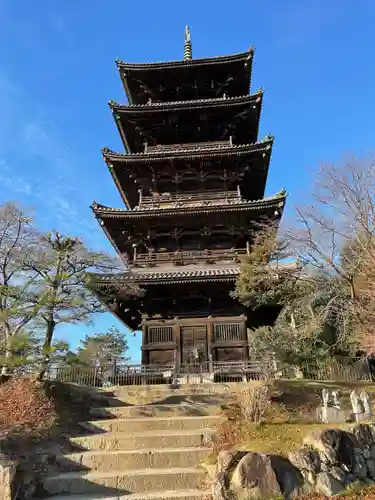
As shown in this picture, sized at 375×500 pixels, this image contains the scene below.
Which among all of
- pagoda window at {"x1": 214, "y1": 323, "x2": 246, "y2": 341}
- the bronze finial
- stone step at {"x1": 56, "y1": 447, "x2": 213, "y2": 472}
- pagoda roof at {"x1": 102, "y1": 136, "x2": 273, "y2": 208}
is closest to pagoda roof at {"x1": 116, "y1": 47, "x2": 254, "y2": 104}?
pagoda roof at {"x1": 102, "y1": 136, "x2": 273, "y2": 208}

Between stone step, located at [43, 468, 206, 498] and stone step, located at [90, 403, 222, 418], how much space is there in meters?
3.67

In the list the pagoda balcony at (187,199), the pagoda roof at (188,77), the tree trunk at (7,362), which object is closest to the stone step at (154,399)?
the tree trunk at (7,362)

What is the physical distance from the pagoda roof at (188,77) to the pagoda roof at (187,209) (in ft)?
33.8

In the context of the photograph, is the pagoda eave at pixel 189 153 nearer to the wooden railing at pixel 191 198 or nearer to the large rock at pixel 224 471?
the wooden railing at pixel 191 198

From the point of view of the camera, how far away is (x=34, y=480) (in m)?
8.56

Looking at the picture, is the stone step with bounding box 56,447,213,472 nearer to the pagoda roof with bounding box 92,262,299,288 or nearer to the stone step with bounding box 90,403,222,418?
the stone step with bounding box 90,403,222,418

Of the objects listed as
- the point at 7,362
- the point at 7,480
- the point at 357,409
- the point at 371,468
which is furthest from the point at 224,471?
the point at 7,362

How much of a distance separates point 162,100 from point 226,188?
8738 millimetres

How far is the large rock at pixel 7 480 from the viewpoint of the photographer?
7.79 meters

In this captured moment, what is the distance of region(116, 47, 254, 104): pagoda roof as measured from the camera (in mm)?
25375

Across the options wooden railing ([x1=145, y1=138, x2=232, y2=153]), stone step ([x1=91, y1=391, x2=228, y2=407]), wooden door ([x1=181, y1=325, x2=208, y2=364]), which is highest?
wooden railing ([x1=145, y1=138, x2=232, y2=153])

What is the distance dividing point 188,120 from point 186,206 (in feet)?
23.6

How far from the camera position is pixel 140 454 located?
30.7ft

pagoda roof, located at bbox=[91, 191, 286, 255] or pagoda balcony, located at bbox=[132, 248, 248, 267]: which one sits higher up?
pagoda roof, located at bbox=[91, 191, 286, 255]
